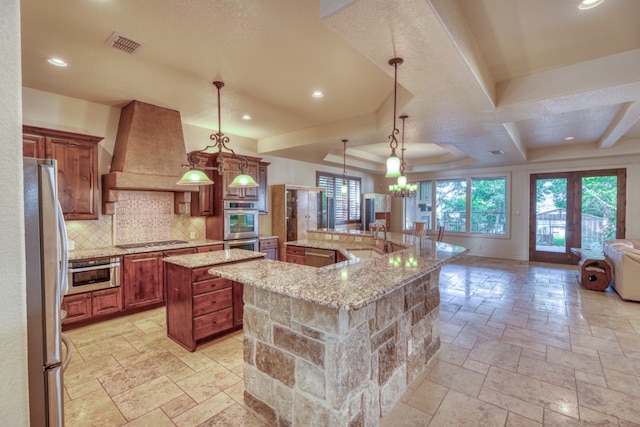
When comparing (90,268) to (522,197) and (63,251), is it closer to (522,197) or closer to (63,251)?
(63,251)

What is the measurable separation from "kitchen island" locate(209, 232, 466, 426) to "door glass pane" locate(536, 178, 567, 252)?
688 centimetres

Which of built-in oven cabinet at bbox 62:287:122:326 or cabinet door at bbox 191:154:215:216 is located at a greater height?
cabinet door at bbox 191:154:215:216

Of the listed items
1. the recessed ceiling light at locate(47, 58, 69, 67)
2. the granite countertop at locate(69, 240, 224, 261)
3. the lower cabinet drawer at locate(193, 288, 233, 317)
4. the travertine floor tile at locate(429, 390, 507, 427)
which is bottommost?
the travertine floor tile at locate(429, 390, 507, 427)

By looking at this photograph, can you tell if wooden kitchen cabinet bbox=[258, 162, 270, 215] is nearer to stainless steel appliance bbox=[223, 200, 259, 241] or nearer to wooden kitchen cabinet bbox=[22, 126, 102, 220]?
stainless steel appliance bbox=[223, 200, 259, 241]

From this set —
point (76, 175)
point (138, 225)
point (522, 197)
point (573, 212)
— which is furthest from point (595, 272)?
point (76, 175)

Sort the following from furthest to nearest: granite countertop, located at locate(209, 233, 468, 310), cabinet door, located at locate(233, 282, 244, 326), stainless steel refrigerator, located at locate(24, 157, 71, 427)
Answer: cabinet door, located at locate(233, 282, 244, 326) < granite countertop, located at locate(209, 233, 468, 310) < stainless steel refrigerator, located at locate(24, 157, 71, 427)

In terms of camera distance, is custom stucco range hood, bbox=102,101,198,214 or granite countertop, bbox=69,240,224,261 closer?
granite countertop, bbox=69,240,224,261

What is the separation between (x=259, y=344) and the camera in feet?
6.61

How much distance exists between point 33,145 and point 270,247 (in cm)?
368

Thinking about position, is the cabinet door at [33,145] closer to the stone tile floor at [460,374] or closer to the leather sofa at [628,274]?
the stone tile floor at [460,374]

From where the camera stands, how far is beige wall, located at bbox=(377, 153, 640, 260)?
6.35m

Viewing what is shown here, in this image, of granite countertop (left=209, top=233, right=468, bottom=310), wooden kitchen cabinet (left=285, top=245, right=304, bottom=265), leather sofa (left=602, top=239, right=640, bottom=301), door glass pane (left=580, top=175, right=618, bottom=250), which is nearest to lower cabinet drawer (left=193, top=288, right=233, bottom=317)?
granite countertop (left=209, top=233, right=468, bottom=310)

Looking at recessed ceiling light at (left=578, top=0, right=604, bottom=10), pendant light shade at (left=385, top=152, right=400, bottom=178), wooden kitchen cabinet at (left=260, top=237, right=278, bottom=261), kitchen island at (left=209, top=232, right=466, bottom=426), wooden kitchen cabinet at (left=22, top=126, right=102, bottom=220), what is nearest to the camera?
kitchen island at (left=209, top=232, right=466, bottom=426)

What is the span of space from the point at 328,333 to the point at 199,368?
1.70 metres
